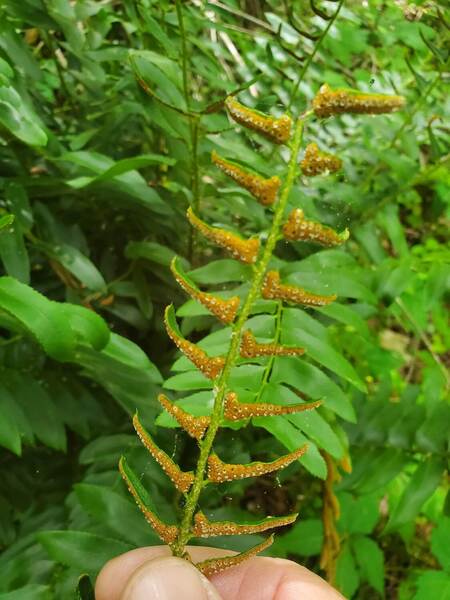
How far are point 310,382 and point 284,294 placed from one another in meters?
0.43

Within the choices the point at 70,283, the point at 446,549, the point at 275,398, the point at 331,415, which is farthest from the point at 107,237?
the point at 446,549

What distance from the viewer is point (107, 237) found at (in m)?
1.46

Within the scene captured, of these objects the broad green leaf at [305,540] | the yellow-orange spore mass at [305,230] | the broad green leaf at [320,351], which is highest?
the yellow-orange spore mass at [305,230]

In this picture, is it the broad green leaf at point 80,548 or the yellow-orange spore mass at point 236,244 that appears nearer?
the yellow-orange spore mass at point 236,244

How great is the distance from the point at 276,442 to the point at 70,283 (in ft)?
1.63

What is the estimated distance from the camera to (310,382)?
87cm

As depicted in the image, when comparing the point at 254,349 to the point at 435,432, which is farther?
the point at 435,432

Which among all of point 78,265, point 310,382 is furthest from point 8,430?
point 310,382

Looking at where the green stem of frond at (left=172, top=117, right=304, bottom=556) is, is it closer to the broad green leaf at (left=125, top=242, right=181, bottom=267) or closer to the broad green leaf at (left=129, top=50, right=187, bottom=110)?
the broad green leaf at (left=129, top=50, right=187, bottom=110)

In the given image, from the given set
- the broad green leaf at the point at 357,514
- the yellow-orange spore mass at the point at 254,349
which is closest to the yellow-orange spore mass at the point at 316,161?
the yellow-orange spore mass at the point at 254,349

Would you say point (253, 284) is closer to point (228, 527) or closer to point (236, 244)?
point (236, 244)

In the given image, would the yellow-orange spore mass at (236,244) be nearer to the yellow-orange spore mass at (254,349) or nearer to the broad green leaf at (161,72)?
the yellow-orange spore mass at (254,349)

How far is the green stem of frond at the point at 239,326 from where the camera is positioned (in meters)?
0.42

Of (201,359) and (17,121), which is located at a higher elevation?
(17,121)
